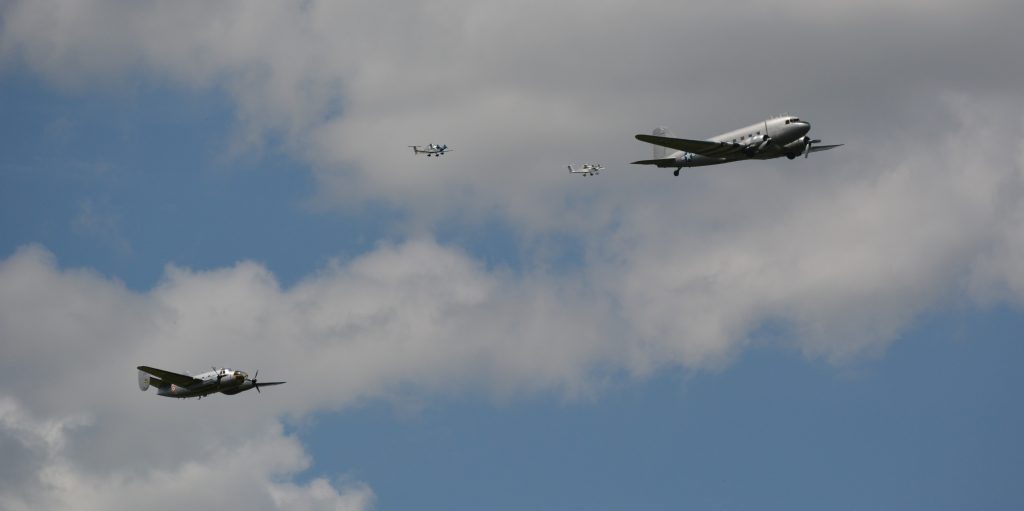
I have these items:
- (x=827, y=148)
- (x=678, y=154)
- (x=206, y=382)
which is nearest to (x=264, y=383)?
(x=206, y=382)

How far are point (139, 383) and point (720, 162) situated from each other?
64225 mm

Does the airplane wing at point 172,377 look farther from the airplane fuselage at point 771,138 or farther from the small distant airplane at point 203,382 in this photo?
the airplane fuselage at point 771,138

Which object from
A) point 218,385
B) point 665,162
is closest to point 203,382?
point 218,385

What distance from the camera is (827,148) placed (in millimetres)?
141500

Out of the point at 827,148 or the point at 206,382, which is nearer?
the point at 827,148

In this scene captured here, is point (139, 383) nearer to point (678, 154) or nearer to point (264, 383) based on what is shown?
point (264, 383)

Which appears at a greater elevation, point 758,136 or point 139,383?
point 758,136

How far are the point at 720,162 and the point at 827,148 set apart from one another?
33.8 ft

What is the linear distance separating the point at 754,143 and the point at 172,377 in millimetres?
63385

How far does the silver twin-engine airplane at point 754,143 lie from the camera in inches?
5531

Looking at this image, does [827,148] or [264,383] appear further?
[264,383]

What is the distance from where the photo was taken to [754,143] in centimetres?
14062

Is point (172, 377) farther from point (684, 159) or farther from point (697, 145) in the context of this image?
point (697, 145)

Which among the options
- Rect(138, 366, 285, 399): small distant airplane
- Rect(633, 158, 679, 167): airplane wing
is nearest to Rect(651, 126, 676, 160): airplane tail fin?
Rect(633, 158, 679, 167): airplane wing
